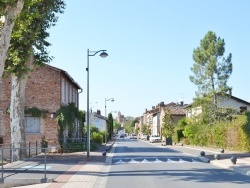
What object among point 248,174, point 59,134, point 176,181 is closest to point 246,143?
point 59,134

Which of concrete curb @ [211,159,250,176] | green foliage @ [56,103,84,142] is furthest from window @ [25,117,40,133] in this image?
concrete curb @ [211,159,250,176]

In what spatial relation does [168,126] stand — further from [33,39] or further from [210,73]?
[33,39]

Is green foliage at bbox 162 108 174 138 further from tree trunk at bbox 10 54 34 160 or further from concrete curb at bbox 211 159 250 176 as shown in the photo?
concrete curb at bbox 211 159 250 176

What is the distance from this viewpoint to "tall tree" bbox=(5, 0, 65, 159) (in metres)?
24.9

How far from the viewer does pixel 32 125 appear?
38.9 metres

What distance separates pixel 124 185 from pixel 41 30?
14.3 meters

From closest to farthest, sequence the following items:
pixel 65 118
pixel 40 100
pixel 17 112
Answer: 1. pixel 17 112
2. pixel 65 118
3. pixel 40 100

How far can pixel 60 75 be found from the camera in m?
40.0

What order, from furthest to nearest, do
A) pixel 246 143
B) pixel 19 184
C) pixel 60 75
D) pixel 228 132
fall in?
1. pixel 228 132
2. pixel 60 75
3. pixel 246 143
4. pixel 19 184

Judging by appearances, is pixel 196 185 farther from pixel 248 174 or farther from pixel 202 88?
pixel 202 88

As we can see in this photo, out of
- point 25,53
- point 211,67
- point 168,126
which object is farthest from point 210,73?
point 25,53

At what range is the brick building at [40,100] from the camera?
38.9 metres

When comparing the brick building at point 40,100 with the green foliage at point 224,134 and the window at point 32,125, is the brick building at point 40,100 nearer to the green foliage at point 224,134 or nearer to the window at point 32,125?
the window at point 32,125

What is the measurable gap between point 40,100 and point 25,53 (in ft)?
47.7
